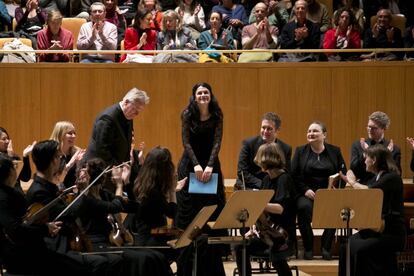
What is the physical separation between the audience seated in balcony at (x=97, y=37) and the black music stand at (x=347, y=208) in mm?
4829

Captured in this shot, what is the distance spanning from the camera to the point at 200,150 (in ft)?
29.7

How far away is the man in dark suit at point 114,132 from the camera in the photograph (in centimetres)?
887

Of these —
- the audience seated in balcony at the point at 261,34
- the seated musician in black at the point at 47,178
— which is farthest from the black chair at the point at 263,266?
the audience seated in balcony at the point at 261,34

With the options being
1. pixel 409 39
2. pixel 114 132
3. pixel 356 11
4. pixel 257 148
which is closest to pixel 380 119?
pixel 257 148

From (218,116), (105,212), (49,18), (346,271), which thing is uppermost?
(49,18)

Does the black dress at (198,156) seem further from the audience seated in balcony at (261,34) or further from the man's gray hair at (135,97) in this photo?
the audience seated in balcony at (261,34)

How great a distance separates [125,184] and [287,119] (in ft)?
12.0

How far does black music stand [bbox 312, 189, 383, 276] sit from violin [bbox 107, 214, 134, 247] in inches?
51.6

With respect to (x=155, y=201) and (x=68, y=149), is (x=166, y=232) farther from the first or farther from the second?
(x=68, y=149)

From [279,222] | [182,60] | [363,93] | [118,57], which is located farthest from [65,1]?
[279,222]

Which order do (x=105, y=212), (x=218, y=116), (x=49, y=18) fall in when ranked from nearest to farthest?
(x=105, y=212), (x=218, y=116), (x=49, y=18)

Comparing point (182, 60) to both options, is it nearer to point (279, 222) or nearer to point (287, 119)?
point (287, 119)

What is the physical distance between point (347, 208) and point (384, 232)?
30.8 inches

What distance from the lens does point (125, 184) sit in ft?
28.0
